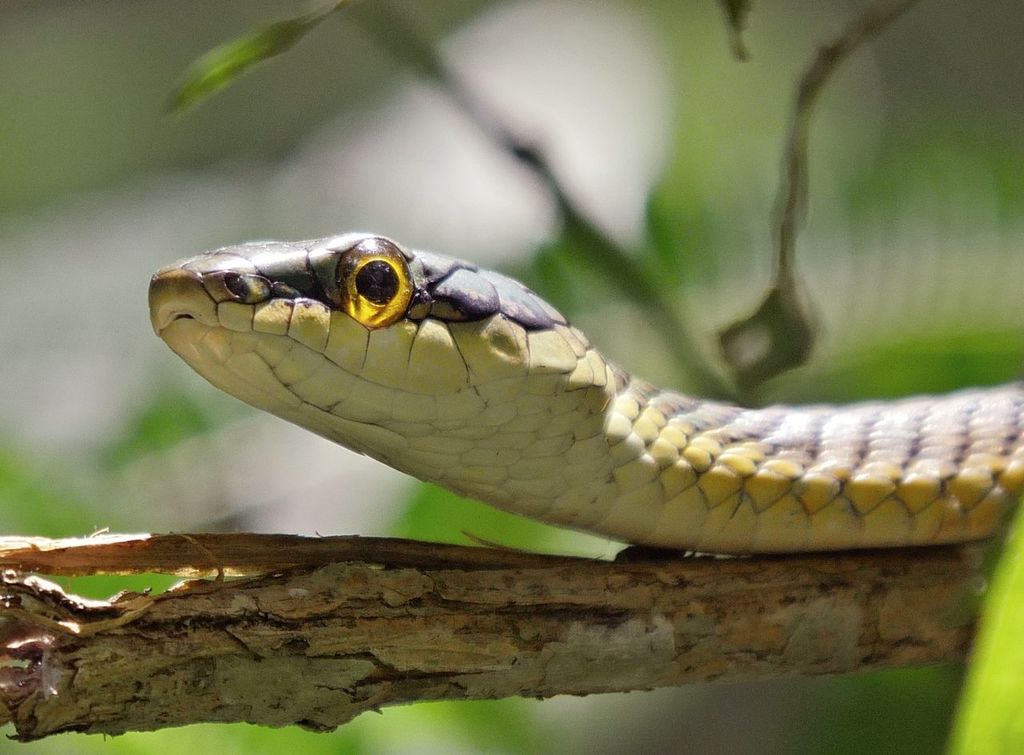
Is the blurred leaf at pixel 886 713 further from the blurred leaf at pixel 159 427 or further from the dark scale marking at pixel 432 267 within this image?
the blurred leaf at pixel 159 427

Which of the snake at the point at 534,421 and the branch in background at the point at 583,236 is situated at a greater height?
the branch in background at the point at 583,236

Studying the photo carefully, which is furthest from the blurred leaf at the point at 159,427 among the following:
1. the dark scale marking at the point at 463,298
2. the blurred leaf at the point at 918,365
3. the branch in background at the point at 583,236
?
the blurred leaf at the point at 918,365

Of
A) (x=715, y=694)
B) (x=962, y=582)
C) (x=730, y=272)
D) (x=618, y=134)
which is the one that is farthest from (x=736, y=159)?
(x=715, y=694)

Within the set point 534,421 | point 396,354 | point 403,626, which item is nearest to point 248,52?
point 396,354

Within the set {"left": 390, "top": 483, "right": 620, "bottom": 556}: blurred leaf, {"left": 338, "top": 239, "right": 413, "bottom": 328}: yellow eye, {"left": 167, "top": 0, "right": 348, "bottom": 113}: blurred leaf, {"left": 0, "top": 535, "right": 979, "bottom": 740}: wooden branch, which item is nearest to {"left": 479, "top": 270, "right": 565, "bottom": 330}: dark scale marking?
{"left": 338, "top": 239, "right": 413, "bottom": 328}: yellow eye

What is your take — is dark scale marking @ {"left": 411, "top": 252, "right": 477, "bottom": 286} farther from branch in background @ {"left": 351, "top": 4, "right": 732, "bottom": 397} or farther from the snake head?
branch in background @ {"left": 351, "top": 4, "right": 732, "bottom": 397}

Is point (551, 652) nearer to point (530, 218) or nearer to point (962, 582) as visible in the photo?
point (962, 582)
